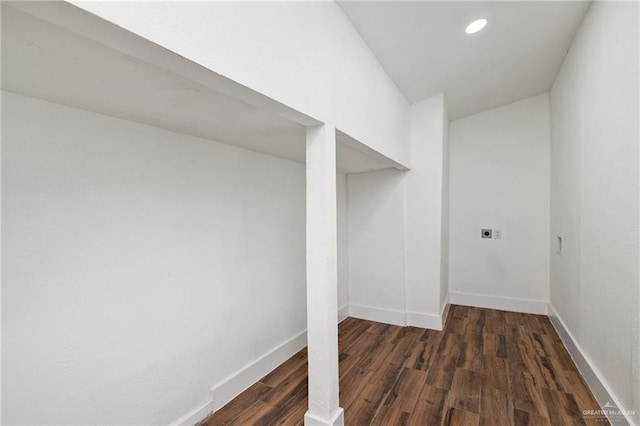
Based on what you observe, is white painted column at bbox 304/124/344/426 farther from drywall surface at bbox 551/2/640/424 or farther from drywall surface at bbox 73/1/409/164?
drywall surface at bbox 551/2/640/424

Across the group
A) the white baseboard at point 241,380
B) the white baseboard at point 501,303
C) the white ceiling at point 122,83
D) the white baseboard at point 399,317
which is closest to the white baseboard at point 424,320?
the white baseboard at point 399,317

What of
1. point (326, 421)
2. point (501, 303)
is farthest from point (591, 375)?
point (326, 421)

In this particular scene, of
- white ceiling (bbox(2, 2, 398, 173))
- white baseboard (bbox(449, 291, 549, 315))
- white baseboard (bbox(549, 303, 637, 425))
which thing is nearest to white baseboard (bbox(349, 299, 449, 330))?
white baseboard (bbox(449, 291, 549, 315))

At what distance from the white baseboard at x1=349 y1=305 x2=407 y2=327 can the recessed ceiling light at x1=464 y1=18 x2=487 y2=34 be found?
2.82 m

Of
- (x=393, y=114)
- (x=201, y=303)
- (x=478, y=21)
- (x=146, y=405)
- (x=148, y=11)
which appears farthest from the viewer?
(x=393, y=114)

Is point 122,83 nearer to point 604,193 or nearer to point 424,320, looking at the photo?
point 604,193

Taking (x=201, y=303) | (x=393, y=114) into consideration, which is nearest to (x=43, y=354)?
(x=201, y=303)

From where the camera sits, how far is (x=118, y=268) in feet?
4.51

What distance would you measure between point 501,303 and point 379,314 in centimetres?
179

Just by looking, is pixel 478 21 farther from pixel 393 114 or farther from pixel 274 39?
pixel 274 39

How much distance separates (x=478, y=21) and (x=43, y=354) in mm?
3169

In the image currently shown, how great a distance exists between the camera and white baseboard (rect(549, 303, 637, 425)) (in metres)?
1.57

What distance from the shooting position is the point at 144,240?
4.87 feet

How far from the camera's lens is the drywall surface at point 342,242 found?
3.40 meters
